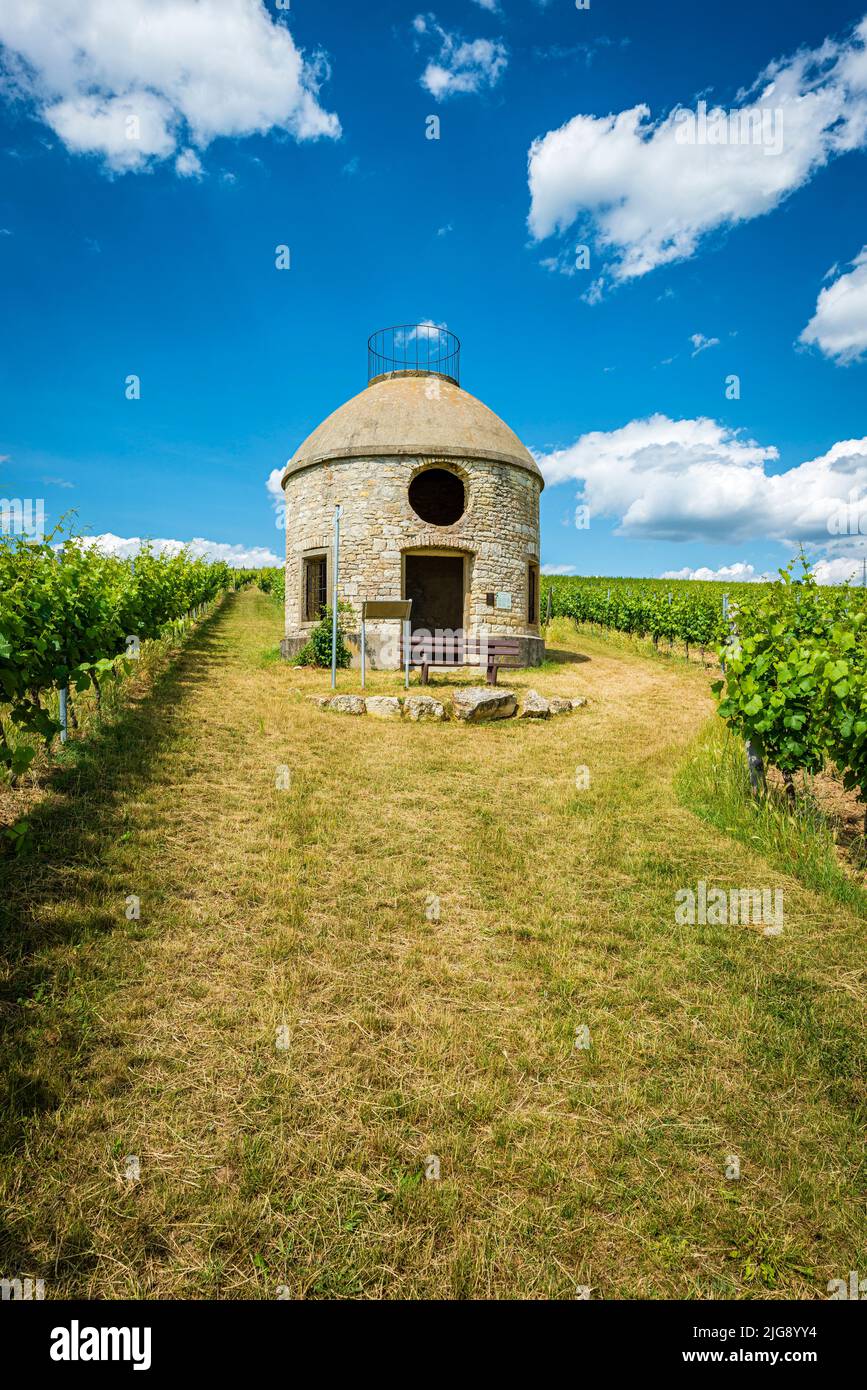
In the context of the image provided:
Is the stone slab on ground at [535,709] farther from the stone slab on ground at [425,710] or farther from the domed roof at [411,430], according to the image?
the domed roof at [411,430]

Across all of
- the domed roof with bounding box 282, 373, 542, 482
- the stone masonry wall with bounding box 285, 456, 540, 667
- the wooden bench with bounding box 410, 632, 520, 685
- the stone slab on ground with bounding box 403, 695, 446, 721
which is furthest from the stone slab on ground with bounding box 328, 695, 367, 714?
the domed roof with bounding box 282, 373, 542, 482

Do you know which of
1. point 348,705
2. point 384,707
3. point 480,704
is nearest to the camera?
point 480,704

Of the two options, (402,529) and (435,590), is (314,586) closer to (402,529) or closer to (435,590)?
(402,529)

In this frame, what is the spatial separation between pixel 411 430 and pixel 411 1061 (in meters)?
14.6

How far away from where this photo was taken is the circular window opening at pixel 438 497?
20.0 metres

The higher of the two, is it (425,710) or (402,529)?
(402,529)

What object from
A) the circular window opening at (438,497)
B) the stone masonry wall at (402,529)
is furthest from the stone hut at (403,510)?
the circular window opening at (438,497)

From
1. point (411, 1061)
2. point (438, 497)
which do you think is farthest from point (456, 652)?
point (411, 1061)

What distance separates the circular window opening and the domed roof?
304cm

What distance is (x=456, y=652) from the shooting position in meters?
13.4

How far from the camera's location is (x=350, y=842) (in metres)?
5.25

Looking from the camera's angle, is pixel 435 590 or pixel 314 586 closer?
pixel 314 586
